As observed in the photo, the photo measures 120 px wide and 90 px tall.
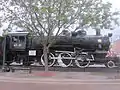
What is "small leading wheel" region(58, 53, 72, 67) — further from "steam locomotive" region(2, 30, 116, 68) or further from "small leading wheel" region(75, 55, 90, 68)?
"small leading wheel" region(75, 55, 90, 68)

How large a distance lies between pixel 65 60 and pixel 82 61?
1.24 m

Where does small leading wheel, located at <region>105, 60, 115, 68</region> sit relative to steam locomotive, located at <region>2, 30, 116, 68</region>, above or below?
below

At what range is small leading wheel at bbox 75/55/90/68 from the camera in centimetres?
2216

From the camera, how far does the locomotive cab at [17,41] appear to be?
76.1ft

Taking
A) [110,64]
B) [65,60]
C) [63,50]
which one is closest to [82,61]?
[65,60]

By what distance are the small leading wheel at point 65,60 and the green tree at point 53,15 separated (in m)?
3.41

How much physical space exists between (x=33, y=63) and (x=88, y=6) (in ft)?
25.0

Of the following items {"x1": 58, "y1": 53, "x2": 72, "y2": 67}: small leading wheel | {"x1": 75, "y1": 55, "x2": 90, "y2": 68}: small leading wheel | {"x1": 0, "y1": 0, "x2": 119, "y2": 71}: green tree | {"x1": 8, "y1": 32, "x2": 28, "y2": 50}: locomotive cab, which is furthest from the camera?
{"x1": 8, "y1": 32, "x2": 28, "y2": 50}: locomotive cab

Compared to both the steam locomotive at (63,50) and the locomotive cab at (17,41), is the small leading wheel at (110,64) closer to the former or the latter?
the steam locomotive at (63,50)

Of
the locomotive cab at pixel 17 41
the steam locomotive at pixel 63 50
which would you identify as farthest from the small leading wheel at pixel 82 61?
the locomotive cab at pixel 17 41

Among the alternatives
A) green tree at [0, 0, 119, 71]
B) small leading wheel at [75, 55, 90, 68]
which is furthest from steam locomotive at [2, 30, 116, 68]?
green tree at [0, 0, 119, 71]

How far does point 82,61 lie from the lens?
22.2 metres

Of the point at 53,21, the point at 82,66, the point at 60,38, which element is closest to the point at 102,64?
the point at 82,66

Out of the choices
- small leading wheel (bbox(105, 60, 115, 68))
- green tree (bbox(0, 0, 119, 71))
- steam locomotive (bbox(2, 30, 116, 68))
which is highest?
green tree (bbox(0, 0, 119, 71))
